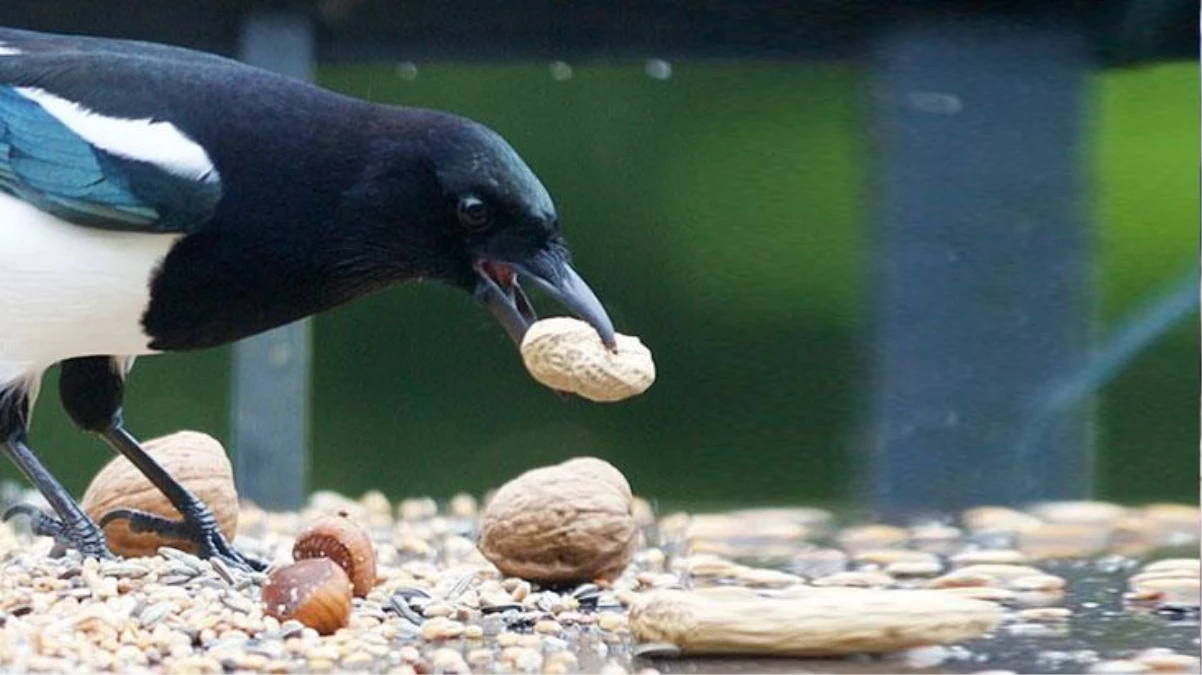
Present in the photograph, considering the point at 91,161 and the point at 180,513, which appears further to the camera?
the point at 180,513

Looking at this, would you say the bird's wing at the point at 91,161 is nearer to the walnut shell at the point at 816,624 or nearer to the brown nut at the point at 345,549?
the brown nut at the point at 345,549

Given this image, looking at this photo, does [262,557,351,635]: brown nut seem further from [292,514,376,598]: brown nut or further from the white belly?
the white belly

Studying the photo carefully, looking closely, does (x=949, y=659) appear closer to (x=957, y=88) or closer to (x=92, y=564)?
(x=92, y=564)

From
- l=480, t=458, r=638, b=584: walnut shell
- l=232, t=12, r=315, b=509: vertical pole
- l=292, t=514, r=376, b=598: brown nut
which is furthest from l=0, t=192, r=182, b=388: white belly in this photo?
l=232, t=12, r=315, b=509: vertical pole

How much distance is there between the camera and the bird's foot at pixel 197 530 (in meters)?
2.09

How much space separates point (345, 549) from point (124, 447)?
0.34 m

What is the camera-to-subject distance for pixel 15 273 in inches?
76.0

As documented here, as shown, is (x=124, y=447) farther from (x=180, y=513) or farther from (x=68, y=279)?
(x=68, y=279)

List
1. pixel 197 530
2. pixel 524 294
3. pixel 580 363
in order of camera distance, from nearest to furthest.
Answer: pixel 580 363, pixel 524 294, pixel 197 530

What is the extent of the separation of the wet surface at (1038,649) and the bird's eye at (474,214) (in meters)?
0.42

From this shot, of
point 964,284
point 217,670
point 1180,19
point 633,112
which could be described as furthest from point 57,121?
point 1180,19

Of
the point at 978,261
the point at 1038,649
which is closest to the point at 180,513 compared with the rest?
A: the point at 1038,649

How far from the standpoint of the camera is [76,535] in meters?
2.05

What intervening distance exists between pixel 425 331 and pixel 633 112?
0.33 metres
